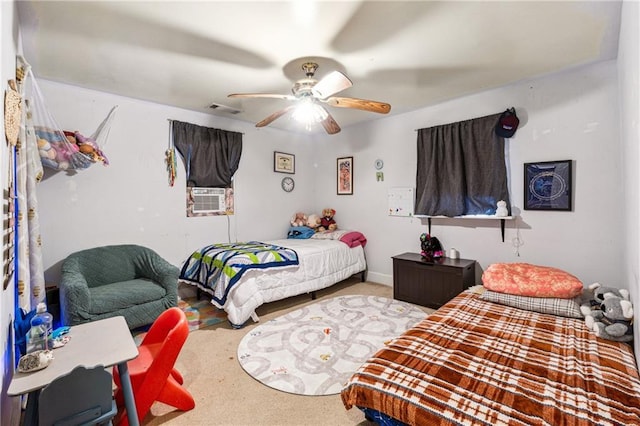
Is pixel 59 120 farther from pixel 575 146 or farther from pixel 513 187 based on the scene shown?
pixel 575 146

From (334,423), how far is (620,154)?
3.23 meters

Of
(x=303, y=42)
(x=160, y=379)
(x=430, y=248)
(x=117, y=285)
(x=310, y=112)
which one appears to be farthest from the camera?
(x=430, y=248)

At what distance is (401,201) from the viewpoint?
168 inches

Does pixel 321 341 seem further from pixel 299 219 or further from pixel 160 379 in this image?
pixel 299 219

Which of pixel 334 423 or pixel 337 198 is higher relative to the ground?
pixel 337 198

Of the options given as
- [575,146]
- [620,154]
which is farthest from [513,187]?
[620,154]

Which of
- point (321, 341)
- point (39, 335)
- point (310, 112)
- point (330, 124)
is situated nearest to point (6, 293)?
point (39, 335)

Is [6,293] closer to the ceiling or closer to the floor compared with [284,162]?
closer to the floor

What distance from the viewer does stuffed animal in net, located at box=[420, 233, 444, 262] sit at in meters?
3.69

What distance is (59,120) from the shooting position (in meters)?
3.09

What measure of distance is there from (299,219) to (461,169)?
Answer: 266 centimetres

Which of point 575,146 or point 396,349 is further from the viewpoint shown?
point 575,146

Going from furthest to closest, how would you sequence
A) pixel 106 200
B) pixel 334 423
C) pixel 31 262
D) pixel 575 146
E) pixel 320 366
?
pixel 106 200, pixel 575 146, pixel 320 366, pixel 31 262, pixel 334 423

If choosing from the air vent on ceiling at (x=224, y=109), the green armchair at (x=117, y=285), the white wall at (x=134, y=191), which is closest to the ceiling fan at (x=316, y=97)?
the air vent on ceiling at (x=224, y=109)
